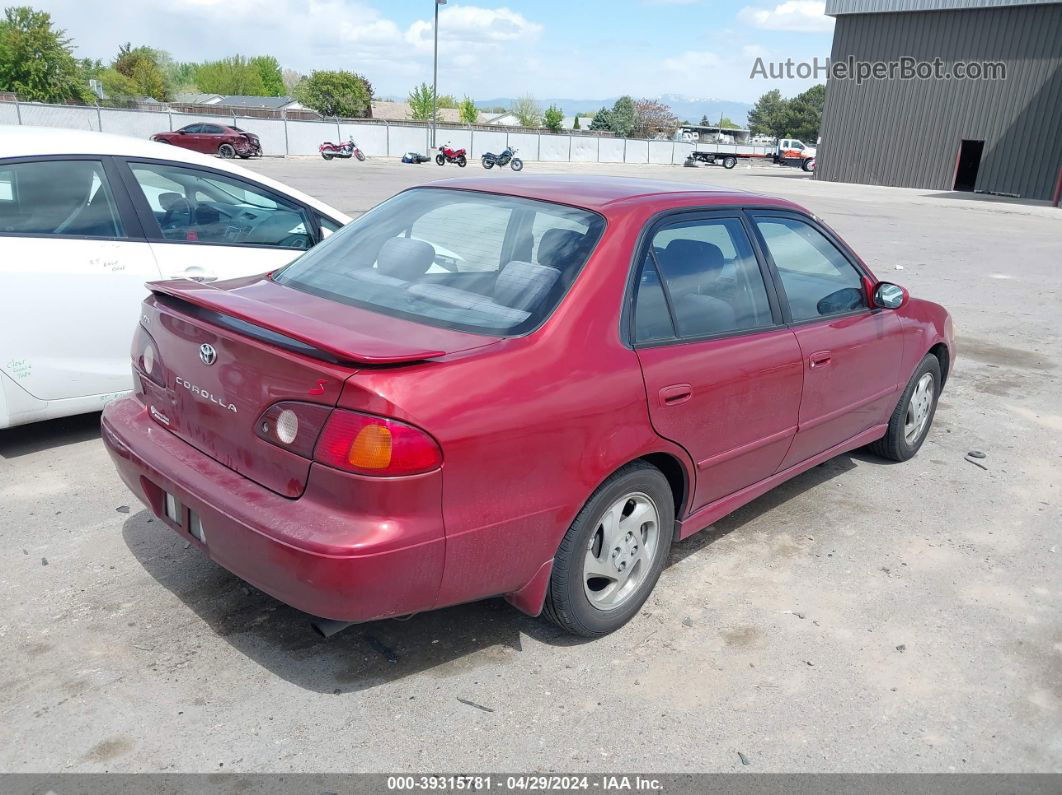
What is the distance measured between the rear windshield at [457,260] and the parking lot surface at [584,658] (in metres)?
1.21

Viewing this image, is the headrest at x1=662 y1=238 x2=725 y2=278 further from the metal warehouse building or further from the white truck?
the white truck

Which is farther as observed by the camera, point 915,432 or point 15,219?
point 915,432

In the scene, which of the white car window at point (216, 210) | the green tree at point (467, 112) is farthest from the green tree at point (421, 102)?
the white car window at point (216, 210)

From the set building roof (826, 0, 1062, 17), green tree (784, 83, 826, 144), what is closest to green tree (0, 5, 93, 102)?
building roof (826, 0, 1062, 17)

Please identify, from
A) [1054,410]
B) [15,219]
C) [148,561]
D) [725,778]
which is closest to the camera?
[725,778]

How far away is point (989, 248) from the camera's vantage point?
55.7 ft

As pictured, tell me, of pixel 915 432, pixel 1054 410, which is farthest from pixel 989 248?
pixel 915 432

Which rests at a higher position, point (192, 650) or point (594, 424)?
point (594, 424)

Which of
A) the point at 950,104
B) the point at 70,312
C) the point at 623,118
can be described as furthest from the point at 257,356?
the point at 623,118

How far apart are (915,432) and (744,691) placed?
9.49 feet

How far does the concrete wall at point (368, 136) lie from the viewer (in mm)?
41062

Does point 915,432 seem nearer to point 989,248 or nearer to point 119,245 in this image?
point 119,245

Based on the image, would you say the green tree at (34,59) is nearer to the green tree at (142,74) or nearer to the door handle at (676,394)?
the green tree at (142,74)

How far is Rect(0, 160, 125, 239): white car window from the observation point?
4473 mm
